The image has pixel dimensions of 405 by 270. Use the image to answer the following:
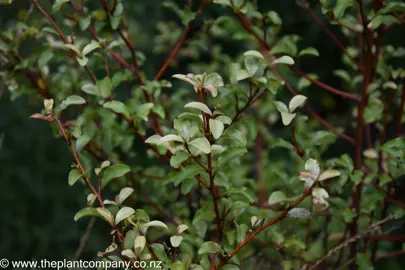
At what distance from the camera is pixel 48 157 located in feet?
8.27

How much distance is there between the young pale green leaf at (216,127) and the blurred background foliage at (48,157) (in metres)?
1.53

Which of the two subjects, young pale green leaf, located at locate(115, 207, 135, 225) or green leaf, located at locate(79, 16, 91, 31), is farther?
green leaf, located at locate(79, 16, 91, 31)

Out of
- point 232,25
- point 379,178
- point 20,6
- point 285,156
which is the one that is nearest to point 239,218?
point 379,178

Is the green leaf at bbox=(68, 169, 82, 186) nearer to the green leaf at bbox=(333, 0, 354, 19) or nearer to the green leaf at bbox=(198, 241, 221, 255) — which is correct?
the green leaf at bbox=(198, 241, 221, 255)

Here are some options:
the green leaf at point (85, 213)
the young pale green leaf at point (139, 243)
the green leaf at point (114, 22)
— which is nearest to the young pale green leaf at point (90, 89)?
the green leaf at point (114, 22)

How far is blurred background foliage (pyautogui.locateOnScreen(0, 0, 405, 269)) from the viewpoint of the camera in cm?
234

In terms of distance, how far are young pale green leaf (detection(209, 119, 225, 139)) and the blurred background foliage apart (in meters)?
1.53

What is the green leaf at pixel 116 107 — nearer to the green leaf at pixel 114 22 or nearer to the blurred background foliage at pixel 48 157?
the green leaf at pixel 114 22

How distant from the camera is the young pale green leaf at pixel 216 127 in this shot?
0.85 m

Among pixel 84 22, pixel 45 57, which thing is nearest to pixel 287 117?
pixel 84 22

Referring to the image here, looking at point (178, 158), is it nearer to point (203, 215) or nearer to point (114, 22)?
point (203, 215)

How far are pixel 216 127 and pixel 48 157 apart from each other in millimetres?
1854

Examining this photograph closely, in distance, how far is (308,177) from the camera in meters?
0.87

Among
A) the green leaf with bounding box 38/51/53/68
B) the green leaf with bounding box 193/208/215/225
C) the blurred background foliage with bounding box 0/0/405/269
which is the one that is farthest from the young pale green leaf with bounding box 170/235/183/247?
the blurred background foliage with bounding box 0/0/405/269
